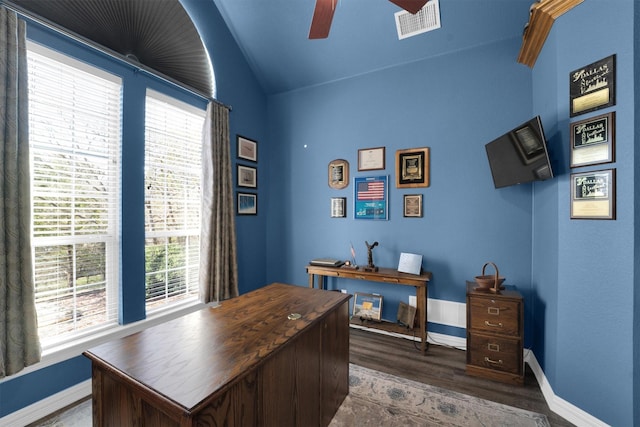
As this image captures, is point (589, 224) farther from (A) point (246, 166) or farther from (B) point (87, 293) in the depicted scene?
(B) point (87, 293)

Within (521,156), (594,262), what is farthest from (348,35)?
(594,262)

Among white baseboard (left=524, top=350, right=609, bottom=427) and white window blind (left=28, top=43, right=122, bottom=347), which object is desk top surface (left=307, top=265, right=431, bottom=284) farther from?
white window blind (left=28, top=43, right=122, bottom=347)

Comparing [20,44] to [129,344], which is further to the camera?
[20,44]

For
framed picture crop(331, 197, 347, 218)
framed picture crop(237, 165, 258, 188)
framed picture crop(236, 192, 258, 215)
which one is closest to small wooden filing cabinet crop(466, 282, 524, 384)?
framed picture crop(331, 197, 347, 218)

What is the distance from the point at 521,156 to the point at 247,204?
2.87m

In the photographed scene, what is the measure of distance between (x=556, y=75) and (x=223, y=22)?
328 cm

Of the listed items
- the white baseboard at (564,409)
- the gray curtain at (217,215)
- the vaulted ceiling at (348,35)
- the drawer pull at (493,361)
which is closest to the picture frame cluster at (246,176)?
the gray curtain at (217,215)

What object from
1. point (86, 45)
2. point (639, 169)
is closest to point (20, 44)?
point (86, 45)

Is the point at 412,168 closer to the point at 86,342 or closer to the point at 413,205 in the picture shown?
the point at 413,205

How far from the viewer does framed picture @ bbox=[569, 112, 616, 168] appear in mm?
1578

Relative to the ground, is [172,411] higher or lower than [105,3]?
lower

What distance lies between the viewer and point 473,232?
2.67m

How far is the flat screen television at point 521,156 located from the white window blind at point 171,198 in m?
2.93

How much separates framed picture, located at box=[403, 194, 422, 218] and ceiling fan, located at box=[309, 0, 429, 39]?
1.78 metres
